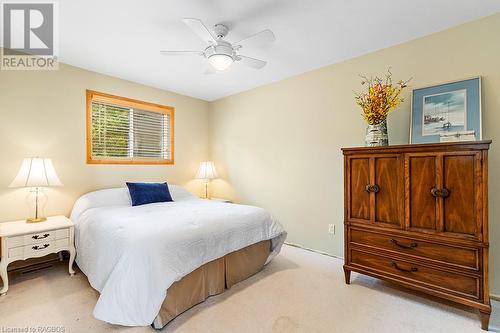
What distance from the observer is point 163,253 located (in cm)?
176

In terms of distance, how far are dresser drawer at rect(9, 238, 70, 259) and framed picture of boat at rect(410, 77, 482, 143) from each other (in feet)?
12.4

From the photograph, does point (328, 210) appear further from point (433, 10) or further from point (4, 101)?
point (4, 101)

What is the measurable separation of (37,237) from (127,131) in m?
1.85

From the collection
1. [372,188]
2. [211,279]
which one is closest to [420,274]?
[372,188]

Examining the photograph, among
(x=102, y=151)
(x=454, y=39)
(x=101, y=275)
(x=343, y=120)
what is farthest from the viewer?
(x=102, y=151)

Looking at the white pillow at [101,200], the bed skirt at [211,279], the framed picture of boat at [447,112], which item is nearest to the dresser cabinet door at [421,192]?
the framed picture of boat at [447,112]

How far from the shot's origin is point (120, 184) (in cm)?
358

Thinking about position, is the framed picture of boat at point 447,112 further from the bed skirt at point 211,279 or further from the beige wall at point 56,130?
the beige wall at point 56,130

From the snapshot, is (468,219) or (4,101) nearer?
(468,219)

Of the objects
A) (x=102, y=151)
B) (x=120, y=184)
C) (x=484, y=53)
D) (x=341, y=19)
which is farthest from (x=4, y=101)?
(x=484, y=53)

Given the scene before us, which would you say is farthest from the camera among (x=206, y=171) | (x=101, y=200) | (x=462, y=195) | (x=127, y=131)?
(x=206, y=171)

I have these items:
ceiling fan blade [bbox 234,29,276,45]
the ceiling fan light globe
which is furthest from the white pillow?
ceiling fan blade [bbox 234,29,276,45]

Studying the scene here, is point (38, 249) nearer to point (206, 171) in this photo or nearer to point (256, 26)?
point (206, 171)

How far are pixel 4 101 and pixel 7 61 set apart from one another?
0.47 m
